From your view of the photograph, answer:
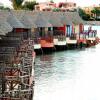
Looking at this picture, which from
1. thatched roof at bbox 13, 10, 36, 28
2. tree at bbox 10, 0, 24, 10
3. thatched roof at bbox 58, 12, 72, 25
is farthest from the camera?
tree at bbox 10, 0, 24, 10

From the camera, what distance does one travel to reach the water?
1396 inches

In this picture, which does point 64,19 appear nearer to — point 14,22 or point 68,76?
point 14,22

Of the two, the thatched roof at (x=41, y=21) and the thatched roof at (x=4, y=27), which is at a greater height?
the thatched roof at (x=4, y=27)

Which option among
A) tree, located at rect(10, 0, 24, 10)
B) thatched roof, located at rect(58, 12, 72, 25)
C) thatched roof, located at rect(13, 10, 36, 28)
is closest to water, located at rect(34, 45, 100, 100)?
thatched roof, located at rect(13, 10, 36, 28)

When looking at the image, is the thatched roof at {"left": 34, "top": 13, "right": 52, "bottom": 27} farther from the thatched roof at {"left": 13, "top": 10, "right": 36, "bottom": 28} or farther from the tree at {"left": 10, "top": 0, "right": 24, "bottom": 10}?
the tree at {"left": 10, "top": 0, "right": 24, "bottom": 10}

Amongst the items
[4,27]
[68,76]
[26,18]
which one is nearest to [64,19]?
[26,18]

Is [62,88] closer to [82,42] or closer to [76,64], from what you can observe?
[76,64]

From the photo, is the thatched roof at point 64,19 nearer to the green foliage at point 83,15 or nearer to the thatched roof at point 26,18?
the thatched roof at point 26,18

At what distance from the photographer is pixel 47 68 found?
51.0 meters

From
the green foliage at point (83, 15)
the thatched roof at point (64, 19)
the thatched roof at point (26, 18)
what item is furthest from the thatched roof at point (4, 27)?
the green foliage at point (83, 15)

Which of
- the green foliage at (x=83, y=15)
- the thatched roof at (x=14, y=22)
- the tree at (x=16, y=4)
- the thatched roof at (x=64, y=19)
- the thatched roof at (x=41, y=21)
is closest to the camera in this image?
the thatched roof at (x=14, y=22)

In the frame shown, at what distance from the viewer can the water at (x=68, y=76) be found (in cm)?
3547

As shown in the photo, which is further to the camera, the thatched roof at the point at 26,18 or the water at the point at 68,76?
the thatched roof at the point at 26,18

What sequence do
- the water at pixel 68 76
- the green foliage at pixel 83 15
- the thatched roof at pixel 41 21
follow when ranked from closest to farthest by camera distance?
1. the water at pixel 68 76
2. the thatched roof at pixel 41 21
3. the green foliage at pixel 83 15
